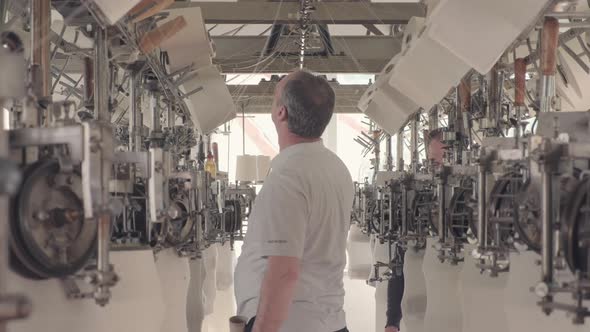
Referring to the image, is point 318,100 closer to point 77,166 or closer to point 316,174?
point 316,174

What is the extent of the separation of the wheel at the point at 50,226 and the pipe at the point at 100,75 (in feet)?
2.03

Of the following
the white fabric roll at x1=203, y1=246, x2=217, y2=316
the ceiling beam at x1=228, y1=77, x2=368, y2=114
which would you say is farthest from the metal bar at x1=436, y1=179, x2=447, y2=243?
the ceiling beam at x1=228, y1=77, x2=368, y2=114

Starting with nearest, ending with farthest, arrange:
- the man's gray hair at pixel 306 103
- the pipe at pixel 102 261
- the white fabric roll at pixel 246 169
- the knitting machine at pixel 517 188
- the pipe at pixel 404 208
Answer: the pipe at pixel 102 261 < the knitting machine at pixel 517 188 < the man's gray hair at pixel 306 103 < the pipe at pixel 404 208 < the white fabric roll at pixel 246 169

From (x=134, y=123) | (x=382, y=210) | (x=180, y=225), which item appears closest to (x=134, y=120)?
(x=134, y=123)

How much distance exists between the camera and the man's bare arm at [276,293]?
1714mm

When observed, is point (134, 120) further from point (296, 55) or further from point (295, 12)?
point (296, 55)

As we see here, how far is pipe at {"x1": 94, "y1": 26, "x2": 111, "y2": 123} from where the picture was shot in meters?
2.14

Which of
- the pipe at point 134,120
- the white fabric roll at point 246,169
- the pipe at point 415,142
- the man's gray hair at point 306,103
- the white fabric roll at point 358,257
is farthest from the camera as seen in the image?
the white fabric roll at point 358,257

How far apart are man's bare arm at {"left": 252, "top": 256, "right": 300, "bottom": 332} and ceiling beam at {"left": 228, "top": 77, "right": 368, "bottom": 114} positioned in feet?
14.6

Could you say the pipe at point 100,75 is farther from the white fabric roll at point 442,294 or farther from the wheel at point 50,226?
the white fabric roll at point 442,294

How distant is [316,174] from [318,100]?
8.1 inches

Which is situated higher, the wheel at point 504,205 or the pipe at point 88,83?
the pipe at point 88,83

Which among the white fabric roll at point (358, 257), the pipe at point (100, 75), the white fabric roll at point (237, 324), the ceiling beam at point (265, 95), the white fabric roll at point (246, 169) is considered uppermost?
the ceiling beam at point (265, 95)

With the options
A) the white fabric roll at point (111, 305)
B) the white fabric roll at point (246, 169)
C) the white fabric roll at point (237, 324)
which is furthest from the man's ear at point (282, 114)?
the white fabric roll at point (246, 169)
